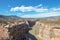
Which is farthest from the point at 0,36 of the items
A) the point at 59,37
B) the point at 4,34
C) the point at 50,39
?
the point at 50,39

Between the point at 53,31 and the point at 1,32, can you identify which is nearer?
the point at 1,32

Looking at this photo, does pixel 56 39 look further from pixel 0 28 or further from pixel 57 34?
pixel 0 28

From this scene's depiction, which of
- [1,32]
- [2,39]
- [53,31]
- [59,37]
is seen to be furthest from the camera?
[53,31]

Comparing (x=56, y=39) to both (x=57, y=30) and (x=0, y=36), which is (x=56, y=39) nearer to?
(x=57, y=30)

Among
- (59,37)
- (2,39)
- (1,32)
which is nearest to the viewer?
(2,39)

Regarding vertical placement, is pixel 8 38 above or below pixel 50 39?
above

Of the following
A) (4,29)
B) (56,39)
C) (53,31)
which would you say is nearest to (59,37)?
(56,39)

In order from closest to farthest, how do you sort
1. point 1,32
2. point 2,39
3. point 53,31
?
point 2,39, point 1,32, point 53,31

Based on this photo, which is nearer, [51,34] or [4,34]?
[4,34]

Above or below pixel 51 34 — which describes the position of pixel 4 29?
above
